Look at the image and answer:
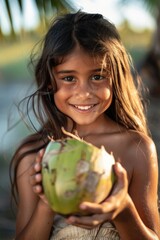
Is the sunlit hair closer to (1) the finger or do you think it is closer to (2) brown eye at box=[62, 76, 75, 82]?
(2) brown eye at box=[62, 76, 75, 82]

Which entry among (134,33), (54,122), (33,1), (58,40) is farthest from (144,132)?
(134,33)

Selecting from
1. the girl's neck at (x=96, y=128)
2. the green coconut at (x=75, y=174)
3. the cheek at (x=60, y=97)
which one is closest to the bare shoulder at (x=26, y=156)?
the girl's neck at (x=96, y=128)

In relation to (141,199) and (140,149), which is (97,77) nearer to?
(140,149)

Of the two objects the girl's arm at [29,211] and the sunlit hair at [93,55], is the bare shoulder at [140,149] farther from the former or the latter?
the girl's arm at [29,211]

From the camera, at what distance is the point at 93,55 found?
2812mm

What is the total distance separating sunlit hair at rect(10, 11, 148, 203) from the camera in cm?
288

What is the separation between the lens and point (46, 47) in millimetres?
2996

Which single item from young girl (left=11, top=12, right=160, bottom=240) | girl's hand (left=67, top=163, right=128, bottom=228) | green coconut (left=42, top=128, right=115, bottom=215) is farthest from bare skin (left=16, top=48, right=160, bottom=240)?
green coconut (left=42, top=128, right=115, bottom=215)

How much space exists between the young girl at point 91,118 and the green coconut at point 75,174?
13.0 inches

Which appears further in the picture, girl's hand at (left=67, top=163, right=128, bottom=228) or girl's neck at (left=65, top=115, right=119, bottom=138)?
girl's neck at (left=65, top=115, right=119, bottom=138)

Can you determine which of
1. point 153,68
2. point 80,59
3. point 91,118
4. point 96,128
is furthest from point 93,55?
point 153,68

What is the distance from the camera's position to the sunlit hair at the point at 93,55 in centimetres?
288

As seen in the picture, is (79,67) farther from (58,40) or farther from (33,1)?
(33,1)

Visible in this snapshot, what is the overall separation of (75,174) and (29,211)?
939 mm
